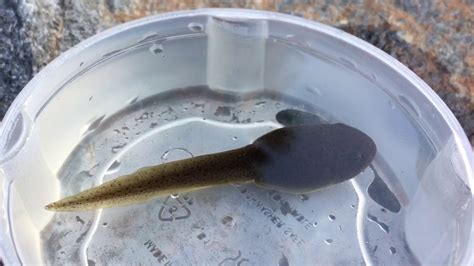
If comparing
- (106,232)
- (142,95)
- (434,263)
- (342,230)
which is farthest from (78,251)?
(434,263)

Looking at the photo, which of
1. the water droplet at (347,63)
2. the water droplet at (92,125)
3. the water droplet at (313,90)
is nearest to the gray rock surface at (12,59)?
the water droplet at (92,125)

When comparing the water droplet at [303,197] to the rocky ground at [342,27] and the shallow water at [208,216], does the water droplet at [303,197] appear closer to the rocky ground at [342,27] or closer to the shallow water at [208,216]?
the shallow water at [208,216]

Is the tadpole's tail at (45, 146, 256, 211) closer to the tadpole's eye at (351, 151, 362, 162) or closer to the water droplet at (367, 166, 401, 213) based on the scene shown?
the tadpole's eye at (351, 151, 362, 162)

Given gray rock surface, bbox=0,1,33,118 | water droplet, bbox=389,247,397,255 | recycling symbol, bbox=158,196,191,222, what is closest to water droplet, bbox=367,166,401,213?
water droplet, bbox=389,247,397,255

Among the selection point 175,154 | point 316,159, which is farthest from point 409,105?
point 175,154

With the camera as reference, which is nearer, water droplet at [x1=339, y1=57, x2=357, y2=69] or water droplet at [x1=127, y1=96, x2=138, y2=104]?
water droplet at [x1=339, y1=57, x2=357, y2=69]

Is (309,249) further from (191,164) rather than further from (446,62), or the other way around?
(446,62)
